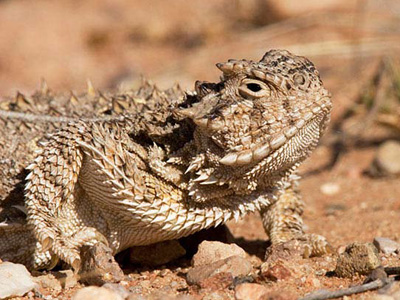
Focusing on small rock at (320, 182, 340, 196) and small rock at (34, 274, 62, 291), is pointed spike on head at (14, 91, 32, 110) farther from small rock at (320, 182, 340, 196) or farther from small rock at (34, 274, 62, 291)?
small rock at (320, 182, 340, 196)

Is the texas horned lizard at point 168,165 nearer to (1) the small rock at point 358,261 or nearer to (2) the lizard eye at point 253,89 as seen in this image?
(2) the lizard eye at point 253,89

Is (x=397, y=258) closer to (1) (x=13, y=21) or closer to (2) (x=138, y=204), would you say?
(2) (x=138, y=204)

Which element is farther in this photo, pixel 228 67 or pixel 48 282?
pixel 48 282

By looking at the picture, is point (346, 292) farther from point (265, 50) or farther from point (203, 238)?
point (265, 50)

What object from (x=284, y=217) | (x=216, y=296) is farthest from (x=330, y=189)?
(x=216, y=296)

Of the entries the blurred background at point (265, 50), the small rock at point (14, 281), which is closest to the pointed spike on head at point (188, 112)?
the small rock at point (14, 281)

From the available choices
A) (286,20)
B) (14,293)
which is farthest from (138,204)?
(286,20)

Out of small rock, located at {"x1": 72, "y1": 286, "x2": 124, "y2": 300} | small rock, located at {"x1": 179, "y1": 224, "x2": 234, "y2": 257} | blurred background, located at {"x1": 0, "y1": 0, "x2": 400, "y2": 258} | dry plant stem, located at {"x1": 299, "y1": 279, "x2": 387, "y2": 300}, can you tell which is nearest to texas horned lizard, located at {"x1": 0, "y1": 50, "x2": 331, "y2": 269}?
small rock, located at {"x1": 179, "y1": 224, "x2": 234, "y2": 257}
